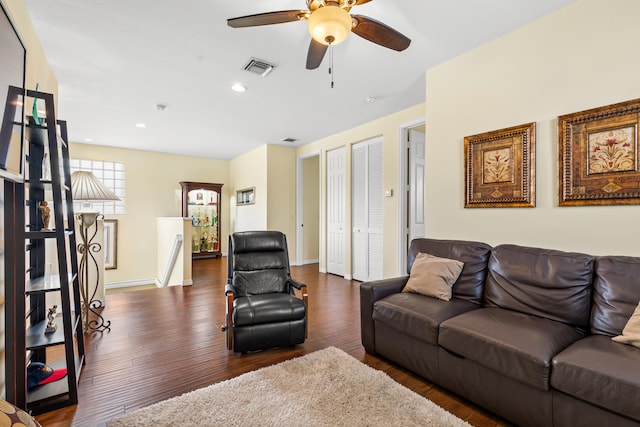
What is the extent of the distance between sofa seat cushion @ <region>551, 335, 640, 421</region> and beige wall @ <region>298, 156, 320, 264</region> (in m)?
5.53

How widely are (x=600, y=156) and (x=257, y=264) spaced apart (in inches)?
112

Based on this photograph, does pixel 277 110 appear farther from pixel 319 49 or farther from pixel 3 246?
pixel 3 246

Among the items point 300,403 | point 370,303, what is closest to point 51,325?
point 300,403

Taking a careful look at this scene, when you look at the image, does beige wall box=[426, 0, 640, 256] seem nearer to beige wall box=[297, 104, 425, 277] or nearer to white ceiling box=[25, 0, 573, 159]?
white ceiling box=[25, 0, 573, 159]

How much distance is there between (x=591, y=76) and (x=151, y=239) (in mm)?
7955

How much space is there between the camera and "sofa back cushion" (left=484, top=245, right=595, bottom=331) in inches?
77.6

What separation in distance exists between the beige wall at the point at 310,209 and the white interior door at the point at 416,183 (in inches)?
110

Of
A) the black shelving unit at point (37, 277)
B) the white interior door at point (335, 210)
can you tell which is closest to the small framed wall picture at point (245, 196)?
the white interior door at point (335, 210)

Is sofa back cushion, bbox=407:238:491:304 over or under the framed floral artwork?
under

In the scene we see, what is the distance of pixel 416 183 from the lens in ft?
15.5

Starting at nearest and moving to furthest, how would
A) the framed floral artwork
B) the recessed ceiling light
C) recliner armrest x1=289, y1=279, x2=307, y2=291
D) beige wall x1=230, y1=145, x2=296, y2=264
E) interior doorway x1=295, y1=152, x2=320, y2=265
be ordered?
the framed floral artwork, recliner armrest x1=289, y1=279, x2=307, y2=291, the recessed ceiling light, beige wall x1=230, y1=145, x2=296, y2=264, interior doorway x1=295, y1=152, x2=320, y2=265

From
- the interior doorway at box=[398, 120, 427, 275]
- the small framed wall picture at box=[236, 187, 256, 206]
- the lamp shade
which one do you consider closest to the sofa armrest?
the interior doorway at box=[398, 120, 427, 275]

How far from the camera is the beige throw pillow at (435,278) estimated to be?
247 centimetres

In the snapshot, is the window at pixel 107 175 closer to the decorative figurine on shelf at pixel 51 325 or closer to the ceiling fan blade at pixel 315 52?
the decorative figurine on shelf at pixel 51 325
